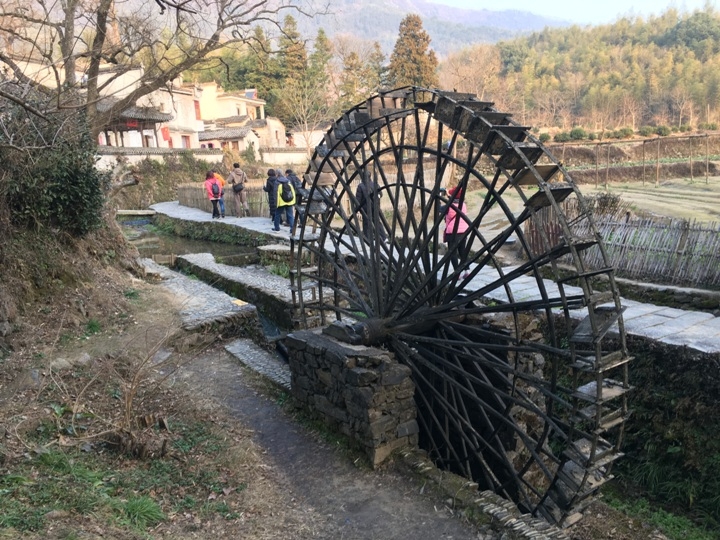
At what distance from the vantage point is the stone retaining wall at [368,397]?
4.97 meters

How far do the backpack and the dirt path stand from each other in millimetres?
8171

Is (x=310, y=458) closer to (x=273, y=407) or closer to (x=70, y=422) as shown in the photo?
(x=273, y=407)

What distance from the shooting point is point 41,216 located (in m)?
8.23

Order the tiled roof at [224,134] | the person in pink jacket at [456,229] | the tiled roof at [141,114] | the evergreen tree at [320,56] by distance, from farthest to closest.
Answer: the evergreen tree at [320,56] < the tiled roof at [224,134] < the tiled roof at [141,114] < the person in pink jacket at [456,229]

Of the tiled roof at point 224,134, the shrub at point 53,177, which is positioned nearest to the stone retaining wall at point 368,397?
the shrub at point 53,177

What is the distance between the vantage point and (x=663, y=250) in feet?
28.8

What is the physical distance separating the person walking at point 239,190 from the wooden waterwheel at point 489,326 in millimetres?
9546

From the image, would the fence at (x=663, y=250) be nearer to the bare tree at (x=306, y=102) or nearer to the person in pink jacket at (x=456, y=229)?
the person in pink jacket at (x=456, y=229)

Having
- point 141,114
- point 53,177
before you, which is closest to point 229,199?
point 53,177

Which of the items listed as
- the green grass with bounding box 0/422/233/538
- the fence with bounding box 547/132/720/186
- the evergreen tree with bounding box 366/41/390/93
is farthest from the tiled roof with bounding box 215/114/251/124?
the green grass with bounding box 0/422/233/538

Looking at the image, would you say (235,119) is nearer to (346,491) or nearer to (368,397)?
(368,397)

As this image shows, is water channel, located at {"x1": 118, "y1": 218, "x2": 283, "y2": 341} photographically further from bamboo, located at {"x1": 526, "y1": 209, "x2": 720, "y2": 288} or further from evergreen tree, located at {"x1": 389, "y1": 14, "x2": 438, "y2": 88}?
evergreen tree, located at {"x1": 389, "y1": 14, "x2": 438, "y2": 88}

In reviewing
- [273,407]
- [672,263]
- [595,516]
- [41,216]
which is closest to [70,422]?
[273,407]

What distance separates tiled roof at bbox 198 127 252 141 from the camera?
117 feet
